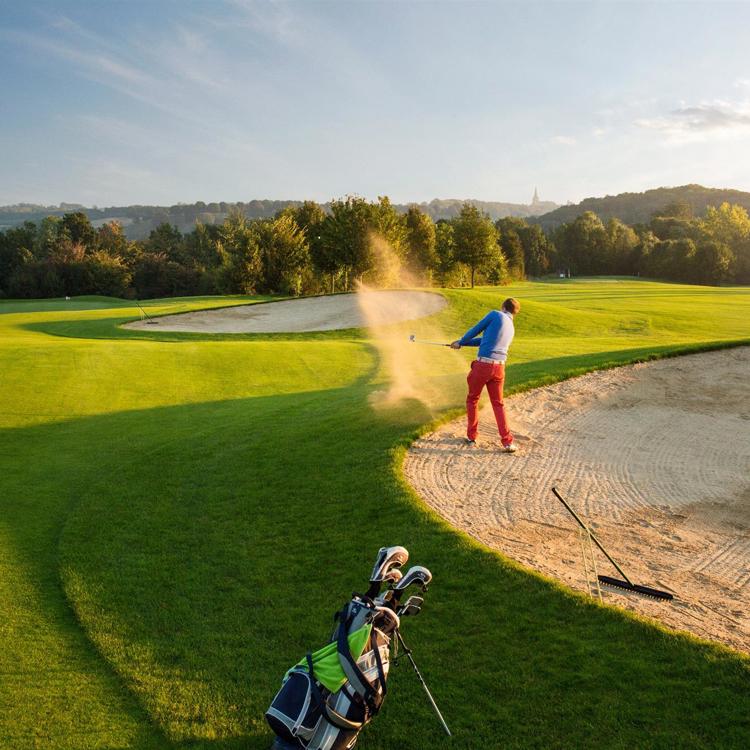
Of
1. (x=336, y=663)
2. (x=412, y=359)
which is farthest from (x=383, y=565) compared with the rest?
(x=412, y=359)

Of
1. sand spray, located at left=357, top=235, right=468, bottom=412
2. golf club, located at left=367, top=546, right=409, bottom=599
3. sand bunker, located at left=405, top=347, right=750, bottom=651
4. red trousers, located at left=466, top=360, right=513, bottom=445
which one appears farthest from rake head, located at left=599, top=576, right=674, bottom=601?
sand spray, located at left=357, top=235, right=468, bottom=412

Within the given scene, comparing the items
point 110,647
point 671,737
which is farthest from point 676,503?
point 110,647

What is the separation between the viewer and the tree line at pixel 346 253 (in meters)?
58.2

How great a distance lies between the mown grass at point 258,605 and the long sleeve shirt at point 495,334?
2064 mm

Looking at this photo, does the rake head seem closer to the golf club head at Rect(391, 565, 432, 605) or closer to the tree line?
A: the golf club head at Rect(391, 565, 432, 605)

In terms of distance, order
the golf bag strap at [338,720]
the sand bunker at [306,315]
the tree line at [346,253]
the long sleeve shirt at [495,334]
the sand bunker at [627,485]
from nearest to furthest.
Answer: the golf bag strap at [338,720], the sand bunker at [627,485], the long sleeve shirt at [495,334], the sand bunker at [306,315], the tree line at [346,253]

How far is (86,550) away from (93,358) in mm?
13896

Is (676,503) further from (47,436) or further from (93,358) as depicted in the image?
(93,358)

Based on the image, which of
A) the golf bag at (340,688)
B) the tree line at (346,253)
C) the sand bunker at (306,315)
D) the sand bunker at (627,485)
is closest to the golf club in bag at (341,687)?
the golf bag at (340,688)

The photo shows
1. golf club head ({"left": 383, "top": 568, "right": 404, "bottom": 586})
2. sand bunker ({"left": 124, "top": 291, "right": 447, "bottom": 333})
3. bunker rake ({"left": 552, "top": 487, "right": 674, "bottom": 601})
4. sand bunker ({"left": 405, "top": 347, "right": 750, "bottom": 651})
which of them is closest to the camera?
golf club head ({"left": 383, "top": 568, "right": 404, "bottom": 586})

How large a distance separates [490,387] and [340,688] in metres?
7.41

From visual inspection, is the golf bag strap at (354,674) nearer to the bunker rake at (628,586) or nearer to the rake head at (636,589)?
the bunker rake at (628,586)

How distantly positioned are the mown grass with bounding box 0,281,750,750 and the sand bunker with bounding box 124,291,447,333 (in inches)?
733

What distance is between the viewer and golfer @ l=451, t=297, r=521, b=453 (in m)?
10.6
